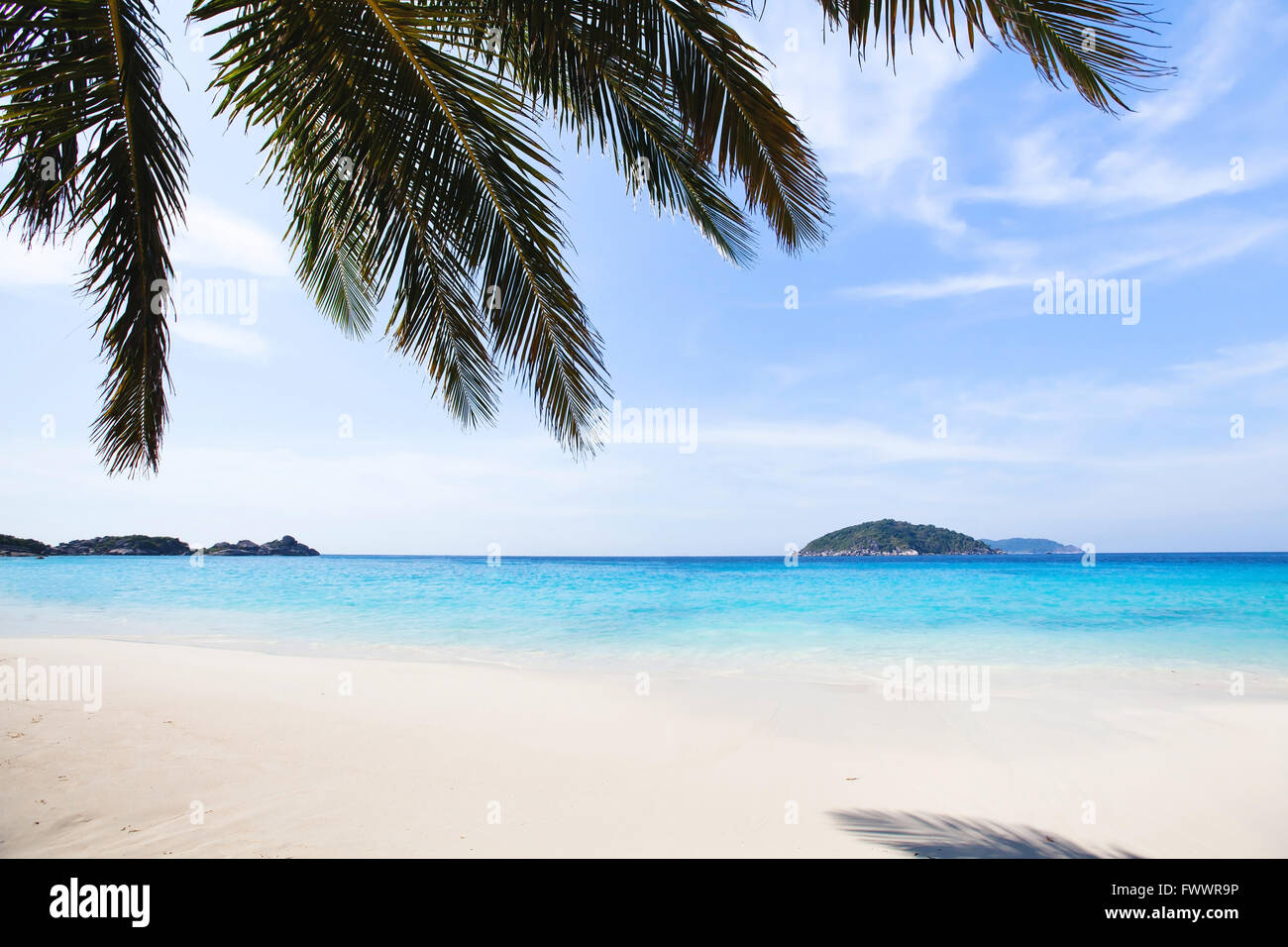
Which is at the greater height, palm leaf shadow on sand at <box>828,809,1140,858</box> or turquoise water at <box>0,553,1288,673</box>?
palm leaf shadow on sand at <box>828,809,1140,858</box>

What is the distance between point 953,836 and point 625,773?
2152mm

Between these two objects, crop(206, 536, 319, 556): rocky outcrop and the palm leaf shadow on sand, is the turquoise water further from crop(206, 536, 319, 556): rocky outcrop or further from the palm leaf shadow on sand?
crop(206, 536, 319, 556): rocky outcrop

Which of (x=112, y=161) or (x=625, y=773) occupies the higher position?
(x=112, y=161)

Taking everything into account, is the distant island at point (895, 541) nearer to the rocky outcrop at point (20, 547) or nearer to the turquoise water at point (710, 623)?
the turquoise water at point (710, 623)

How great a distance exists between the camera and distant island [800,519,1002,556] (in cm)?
7925

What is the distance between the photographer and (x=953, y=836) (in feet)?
11.2

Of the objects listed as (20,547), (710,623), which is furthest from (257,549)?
(710,623)

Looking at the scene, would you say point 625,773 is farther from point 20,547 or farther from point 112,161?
point 20,547

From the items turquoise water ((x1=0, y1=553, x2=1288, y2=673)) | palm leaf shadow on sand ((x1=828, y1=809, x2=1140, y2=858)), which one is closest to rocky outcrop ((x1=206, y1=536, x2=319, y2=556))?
turquoise water ((x1=0, y1=553, x2=1288, y2=673))

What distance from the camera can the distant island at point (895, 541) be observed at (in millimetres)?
79250

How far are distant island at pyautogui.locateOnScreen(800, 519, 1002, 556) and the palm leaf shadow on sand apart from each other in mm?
79487
